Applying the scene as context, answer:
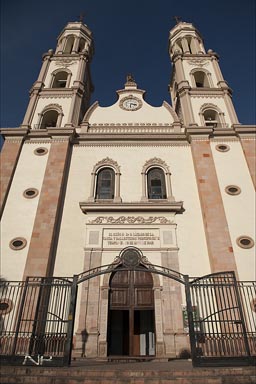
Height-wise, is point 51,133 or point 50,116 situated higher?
point 50,116

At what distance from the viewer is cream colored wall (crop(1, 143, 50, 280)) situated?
12211 mm

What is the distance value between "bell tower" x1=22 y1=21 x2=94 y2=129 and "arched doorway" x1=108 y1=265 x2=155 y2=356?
33.2 ft

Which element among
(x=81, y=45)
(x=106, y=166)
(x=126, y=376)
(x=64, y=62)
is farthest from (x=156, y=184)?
(x=81, y=45)

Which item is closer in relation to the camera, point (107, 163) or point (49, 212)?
point (49, 212)

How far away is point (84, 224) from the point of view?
1359 cm

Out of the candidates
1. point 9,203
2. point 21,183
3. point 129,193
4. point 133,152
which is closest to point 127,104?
point 133,152

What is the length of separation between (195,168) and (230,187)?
82.3 inches

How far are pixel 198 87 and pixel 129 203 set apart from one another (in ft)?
39.9

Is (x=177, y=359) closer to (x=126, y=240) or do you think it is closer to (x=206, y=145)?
(x=126, y=240)

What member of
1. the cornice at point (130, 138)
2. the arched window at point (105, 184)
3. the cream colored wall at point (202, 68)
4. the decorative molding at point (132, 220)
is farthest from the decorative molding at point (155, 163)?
the cream colored wall at point (202, 68)

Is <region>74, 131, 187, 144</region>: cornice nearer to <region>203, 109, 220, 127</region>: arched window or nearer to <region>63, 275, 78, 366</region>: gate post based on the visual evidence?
<region>203, 109, 220, 127</region>: arched window

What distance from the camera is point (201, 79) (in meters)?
23.0

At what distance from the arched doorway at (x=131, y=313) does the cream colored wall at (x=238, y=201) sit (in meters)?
4.14

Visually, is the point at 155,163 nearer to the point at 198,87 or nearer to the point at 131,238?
the point at 131,238
